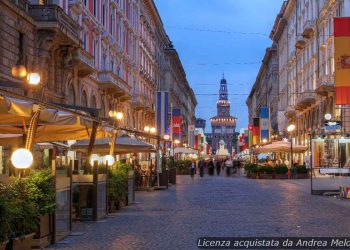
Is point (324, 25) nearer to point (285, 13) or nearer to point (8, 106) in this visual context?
point (285, 13)

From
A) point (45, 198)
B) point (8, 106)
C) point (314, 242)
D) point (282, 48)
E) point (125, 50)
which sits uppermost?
point (282, 48)

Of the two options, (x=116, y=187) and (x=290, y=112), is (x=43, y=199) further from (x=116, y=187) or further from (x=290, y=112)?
(x=290, y=112)

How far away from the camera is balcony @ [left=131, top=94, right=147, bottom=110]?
63.8m

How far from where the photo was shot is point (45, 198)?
11789 millimetres

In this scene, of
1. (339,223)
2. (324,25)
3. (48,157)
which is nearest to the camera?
(339,223)

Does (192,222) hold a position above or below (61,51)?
below

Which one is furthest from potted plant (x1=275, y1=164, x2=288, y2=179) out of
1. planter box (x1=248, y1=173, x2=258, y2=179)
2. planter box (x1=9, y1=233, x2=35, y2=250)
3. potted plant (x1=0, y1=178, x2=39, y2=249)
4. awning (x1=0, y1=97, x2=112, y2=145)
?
planter box (x1=9, y1=233, x2=35, y2=250)

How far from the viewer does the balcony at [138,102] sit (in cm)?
6384

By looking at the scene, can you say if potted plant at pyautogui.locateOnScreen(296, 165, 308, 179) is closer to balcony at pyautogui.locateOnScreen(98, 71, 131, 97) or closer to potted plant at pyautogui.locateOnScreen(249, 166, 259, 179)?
potted plant at pyautogui.locateOnScreen(249, 166, 259, 179)

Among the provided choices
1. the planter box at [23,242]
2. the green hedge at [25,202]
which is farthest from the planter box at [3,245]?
the planter box at [23,242]

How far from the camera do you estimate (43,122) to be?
14.4m

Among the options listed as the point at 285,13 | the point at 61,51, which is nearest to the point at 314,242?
the point at 61,51

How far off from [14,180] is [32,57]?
22121mm

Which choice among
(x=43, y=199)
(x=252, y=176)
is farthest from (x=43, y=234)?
(x=252, y=176)
